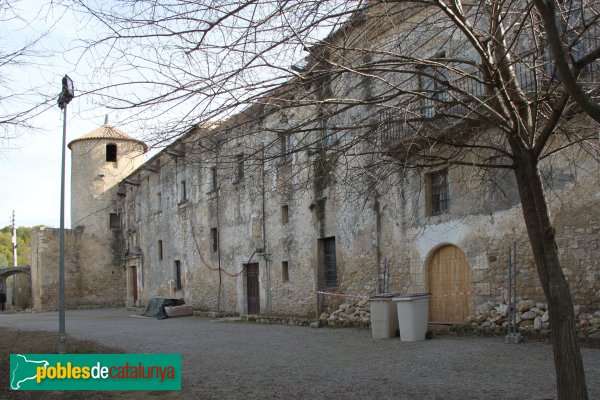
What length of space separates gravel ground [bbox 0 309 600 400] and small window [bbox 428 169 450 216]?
10.9 feet

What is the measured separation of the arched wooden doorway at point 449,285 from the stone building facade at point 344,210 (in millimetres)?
35

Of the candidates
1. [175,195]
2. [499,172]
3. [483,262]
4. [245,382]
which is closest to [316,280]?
[483,262]

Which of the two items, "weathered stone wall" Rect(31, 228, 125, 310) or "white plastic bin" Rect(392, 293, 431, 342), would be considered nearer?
"white plastic bin" Rect(392, 293, 431, 342)

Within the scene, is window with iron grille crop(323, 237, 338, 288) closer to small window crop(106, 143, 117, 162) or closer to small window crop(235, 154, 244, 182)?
small window crop(235, 154, 244, 182)

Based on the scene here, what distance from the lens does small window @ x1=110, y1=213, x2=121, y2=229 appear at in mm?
37219

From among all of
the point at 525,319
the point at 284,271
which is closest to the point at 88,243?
the point at 284,271

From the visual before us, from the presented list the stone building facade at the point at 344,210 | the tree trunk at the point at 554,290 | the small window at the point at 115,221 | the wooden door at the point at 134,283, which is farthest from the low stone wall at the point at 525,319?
the small window at the point at 115,221

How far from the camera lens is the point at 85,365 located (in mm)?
7863

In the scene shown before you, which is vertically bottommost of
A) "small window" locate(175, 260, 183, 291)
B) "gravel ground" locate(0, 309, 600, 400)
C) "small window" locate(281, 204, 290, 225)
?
"gravel ground" locate(0, 309, 600, 400)

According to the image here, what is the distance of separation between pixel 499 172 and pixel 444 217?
80.9 inches

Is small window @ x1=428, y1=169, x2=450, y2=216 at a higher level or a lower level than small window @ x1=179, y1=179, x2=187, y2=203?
lower

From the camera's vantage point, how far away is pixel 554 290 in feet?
16.1

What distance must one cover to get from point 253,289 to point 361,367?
13029mm

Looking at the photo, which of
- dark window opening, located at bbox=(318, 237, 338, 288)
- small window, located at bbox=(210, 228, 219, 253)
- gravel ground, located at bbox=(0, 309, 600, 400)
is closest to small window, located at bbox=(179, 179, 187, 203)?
small window, located at bbox=(210, 228, 219, 253)
